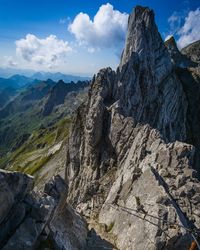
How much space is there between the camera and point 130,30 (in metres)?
92.3

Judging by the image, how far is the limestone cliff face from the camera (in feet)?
90.1

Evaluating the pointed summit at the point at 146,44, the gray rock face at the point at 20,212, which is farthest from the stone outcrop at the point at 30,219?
the pointed summit at the point at 146,44

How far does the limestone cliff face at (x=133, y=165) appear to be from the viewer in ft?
90.1

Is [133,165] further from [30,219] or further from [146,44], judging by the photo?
[146,44]

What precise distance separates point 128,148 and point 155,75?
49.5 m

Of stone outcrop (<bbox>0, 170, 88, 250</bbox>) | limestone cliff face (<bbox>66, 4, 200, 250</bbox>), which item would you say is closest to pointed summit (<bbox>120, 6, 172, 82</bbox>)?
limestone cliff face (<bbox>66, 4, 200, 250</bbox>)

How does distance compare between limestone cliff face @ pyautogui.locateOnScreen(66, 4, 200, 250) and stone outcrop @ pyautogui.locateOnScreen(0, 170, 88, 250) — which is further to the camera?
limestone cliff face @ pyautogui.locateOnScreen(66, 4, 200, 250)

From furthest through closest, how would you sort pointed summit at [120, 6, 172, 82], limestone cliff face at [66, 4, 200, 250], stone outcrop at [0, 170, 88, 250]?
pointed summit at [120, 6, 172, 82], limestone cliff face at [66, 4, 200, 250], stone outcrop at [0, 170, 88, 250]

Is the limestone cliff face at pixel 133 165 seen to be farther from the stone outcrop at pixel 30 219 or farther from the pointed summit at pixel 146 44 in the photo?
the stone outcrop at pixel 30 219

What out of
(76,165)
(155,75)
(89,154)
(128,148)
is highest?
(155,75)

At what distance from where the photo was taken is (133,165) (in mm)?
38719

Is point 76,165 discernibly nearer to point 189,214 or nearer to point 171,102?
point 189,214

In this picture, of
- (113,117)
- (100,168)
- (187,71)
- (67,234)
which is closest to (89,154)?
(100,168)

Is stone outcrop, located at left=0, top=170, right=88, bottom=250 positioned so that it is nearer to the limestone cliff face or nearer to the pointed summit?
the limestone cliff face
